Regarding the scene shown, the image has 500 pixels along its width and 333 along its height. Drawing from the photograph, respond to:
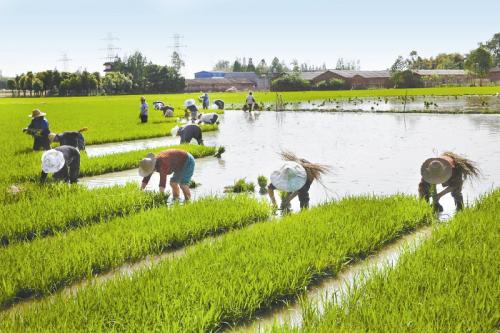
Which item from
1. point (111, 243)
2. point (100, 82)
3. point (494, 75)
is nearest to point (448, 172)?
point (111, 243)

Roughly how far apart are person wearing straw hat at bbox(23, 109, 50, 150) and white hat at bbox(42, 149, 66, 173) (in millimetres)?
4784

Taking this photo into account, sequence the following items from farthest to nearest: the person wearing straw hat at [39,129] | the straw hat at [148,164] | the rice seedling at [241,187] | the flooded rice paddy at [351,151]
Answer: the person wearing straw hat at [39,129] < the flooded rice paddy at [351,151] < the rice seedling at [241,187] < the straw hat at [148,164]

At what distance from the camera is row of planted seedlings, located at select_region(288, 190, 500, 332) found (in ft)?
11.9

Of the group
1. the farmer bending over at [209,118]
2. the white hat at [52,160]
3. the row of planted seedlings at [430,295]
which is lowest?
the row of planted seedlings at [430,295]

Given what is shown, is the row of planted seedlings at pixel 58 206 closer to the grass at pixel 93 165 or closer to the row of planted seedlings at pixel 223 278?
the row of planted seedlings at pixel 223 278

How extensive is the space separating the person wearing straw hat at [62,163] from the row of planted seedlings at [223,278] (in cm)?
272

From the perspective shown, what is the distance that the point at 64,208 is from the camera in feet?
23.8

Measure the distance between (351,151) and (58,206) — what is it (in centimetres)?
857

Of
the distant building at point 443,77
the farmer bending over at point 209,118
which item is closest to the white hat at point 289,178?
the farmer bending over at point 209,118

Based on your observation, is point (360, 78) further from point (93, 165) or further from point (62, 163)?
point (62, 163)

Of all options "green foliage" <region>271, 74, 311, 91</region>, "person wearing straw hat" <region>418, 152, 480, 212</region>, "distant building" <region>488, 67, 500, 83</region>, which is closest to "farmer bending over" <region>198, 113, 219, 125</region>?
"person wearing straw hat" <region>418, 152, 480, 212</region>

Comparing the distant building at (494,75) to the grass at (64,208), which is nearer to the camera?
the grass at (64,208)

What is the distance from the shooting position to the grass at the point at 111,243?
4855 millimetres

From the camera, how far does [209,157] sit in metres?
13.6
